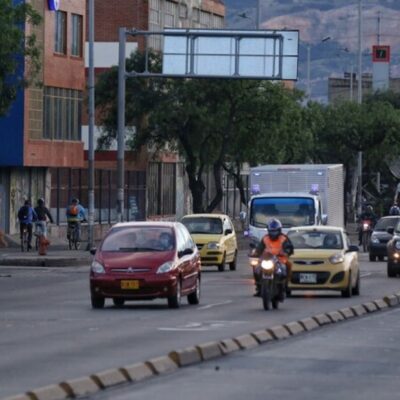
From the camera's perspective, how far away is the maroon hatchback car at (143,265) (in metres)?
29.4

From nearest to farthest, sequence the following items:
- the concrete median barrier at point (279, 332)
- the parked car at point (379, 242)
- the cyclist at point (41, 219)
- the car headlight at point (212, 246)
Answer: the concrete median barrier at point (279, 332), the car headlight at point (212, 246), the cyclist at point (41, 219), the parked car at point (379, 242)

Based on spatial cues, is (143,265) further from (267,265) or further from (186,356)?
(186,356)

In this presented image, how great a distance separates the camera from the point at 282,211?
48469mm

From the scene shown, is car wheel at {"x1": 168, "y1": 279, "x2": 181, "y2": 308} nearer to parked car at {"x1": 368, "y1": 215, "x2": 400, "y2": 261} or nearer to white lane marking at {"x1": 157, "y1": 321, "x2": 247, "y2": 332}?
white lane marking at {"x1": 157, "y1": 321, "x2": 247, "y2": 332}

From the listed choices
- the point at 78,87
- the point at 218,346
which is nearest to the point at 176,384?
the point at 218,346

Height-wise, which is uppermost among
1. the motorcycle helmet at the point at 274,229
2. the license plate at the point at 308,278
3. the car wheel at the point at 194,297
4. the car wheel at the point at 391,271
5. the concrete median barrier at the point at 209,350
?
the motorcycle helmet at the point at 274,229

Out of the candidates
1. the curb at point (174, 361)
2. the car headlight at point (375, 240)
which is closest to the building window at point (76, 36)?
the car headlight at point (375, 240)

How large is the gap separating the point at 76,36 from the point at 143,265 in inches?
1561

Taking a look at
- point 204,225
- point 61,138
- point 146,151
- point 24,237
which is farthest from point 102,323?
point 146,151

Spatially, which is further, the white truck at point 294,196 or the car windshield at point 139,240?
the white truck at point 294,196

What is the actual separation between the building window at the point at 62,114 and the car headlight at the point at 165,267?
119ft

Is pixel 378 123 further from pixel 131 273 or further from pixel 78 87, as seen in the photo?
pixel 131 273

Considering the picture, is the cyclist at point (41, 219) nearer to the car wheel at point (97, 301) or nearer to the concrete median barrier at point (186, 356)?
the car wheel at point (97, 301)

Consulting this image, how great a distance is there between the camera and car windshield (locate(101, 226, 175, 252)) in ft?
99.0
